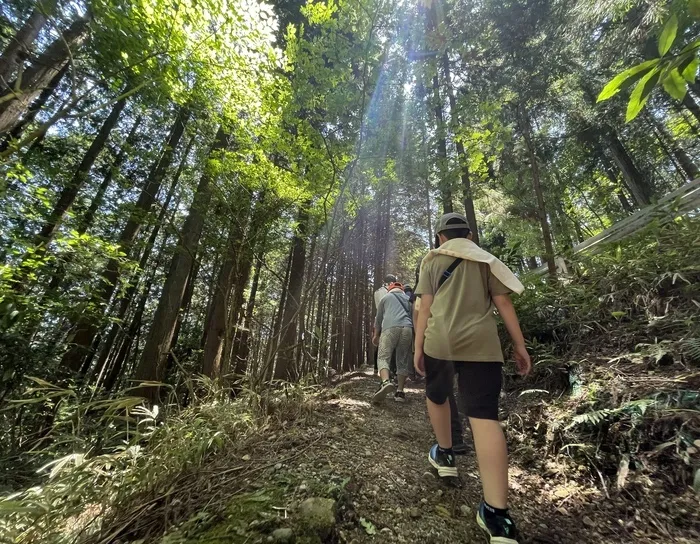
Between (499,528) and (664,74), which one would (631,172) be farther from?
(499,528)

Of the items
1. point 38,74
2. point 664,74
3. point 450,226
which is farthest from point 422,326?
point 38,74

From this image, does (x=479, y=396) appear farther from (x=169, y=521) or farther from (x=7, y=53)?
(x=7, y=53)

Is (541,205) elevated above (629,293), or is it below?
above

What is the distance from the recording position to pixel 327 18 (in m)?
3.01

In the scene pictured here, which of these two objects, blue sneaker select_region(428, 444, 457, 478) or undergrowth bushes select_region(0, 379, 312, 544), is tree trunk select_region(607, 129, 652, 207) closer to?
blue sneaker select_region(428, 444, 457, 478)

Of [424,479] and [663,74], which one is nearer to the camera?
[663,74]

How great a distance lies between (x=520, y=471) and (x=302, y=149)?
360 cm

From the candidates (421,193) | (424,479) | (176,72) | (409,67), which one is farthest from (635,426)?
(421,193)

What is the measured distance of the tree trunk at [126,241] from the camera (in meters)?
5.24

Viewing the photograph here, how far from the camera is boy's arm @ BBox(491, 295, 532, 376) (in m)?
1.70

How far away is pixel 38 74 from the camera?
13.1 feet

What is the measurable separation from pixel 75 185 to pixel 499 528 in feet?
27.0

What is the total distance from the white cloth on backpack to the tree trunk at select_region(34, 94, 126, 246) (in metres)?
5.45

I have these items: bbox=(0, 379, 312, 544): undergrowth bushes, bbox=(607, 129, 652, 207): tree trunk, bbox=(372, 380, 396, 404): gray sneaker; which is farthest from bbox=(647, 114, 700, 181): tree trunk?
bbox=(0, 379, 312, 544): undergrowth bushes
